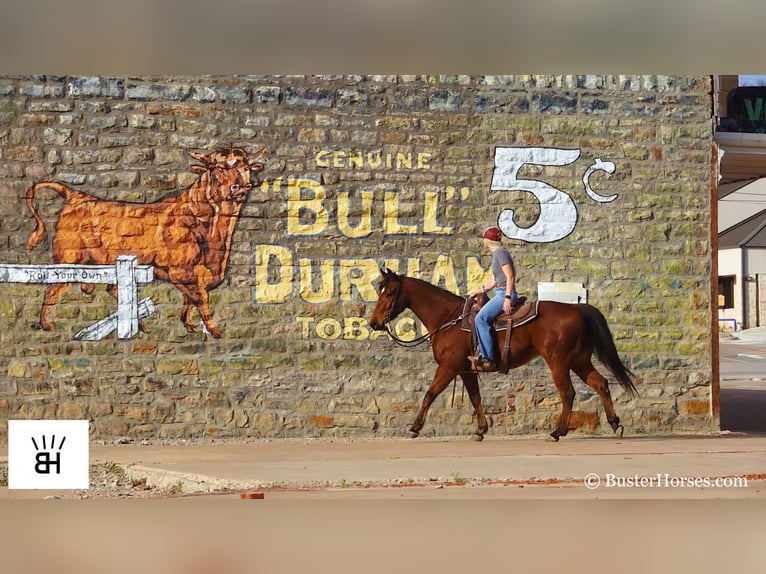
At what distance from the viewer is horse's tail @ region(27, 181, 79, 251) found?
13180mm

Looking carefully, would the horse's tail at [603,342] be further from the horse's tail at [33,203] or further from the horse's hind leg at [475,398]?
the horse's tail at [33,203]

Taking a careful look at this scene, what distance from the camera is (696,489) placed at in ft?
31.5

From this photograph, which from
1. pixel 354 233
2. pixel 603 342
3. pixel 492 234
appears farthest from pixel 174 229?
pixel 603 342

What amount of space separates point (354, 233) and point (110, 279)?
3031 millimetres

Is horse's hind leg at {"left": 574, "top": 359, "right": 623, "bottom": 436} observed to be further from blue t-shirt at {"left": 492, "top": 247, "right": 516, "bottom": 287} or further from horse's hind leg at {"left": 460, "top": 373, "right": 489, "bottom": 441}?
blue t-shirt at {"left": 492, "top": 247, "right": 516, "bottom": 287}

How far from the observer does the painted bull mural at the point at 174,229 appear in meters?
13.2

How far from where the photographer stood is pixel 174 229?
43.7 feet

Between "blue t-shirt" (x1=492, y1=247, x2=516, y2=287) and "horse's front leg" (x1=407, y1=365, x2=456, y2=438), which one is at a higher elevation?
"blue t-shirt" (x1=492, y1=247, x2=516, y2=287)

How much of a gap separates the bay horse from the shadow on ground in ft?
9.60

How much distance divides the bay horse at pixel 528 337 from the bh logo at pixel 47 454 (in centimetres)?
365

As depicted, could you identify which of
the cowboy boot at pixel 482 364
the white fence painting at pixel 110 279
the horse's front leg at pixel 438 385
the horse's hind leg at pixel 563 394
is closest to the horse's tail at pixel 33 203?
the white fence painting at pixel 110 279

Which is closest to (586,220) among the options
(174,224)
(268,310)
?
(268,310)

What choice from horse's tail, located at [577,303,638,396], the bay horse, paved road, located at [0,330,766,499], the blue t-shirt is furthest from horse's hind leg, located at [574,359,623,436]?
the blue t-shirt

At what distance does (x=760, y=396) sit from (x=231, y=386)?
10.1 m
